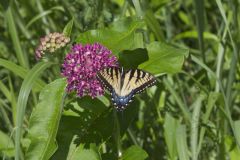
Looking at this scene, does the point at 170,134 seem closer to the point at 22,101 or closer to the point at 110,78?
the point at 110,78

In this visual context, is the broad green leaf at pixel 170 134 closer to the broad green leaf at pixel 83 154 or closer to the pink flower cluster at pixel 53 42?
the broad green leaf at pixel 83 154

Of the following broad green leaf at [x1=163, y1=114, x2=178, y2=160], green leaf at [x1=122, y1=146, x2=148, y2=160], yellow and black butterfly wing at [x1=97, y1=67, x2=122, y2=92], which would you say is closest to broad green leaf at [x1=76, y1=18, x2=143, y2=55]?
yellow and black butterfly wing at [x1=97, y1=67, x2=122, y2=92]

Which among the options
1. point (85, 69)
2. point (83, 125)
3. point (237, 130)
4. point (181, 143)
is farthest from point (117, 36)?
point (237, 130)

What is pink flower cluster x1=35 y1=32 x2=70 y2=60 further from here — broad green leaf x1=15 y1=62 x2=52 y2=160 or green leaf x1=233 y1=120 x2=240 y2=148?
green leaf x1=233 y1=120 x2=240 y2=148

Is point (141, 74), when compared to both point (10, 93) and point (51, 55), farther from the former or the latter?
point (10, 93)

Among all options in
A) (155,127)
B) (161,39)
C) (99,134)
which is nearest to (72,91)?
(99,134)

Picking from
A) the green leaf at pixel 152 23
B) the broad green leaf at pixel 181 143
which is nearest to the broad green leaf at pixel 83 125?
the broad green leaf at pixel 181 143

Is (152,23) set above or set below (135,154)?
above
